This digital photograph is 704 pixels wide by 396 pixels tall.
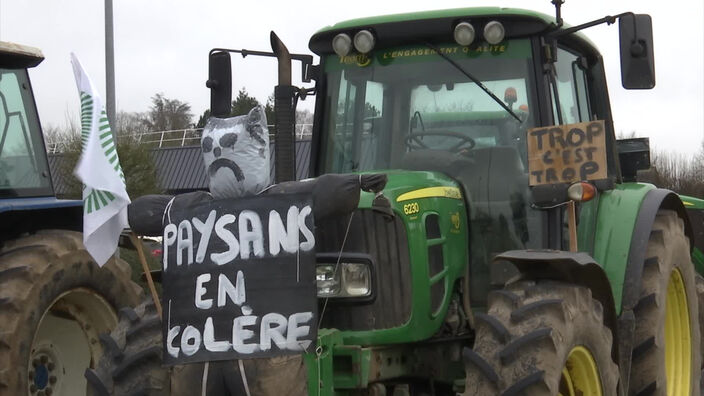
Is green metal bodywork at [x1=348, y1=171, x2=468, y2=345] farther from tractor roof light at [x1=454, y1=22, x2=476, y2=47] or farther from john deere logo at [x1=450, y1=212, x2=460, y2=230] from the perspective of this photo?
tractor roof light at [x1=454, y1=22, x2=476, y2=47]

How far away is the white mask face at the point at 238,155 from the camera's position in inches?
212

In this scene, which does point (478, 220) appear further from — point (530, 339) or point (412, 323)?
point (530, 339)

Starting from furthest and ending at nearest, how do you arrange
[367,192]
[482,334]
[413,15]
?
1. [413,15]
2. [367,192]
3. [482,334]

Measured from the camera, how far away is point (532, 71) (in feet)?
20.9

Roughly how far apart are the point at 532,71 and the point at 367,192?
1325mm

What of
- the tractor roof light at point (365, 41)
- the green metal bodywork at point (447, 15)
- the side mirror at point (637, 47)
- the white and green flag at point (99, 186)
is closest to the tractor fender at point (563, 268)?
the side mirror at point (637, 47)

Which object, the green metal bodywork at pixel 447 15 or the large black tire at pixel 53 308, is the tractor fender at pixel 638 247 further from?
the large black tire at pixel 53 308

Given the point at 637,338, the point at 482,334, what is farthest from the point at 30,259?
the point at 637,338

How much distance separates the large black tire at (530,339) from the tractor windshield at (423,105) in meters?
1.07

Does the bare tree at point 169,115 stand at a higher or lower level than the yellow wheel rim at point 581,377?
higher

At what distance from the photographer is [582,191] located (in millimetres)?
5844

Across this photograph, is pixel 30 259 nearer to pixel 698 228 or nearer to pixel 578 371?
pixel 578 371

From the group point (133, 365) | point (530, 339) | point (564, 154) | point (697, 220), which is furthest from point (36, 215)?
point (697, 220)

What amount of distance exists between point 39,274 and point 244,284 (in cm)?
245
